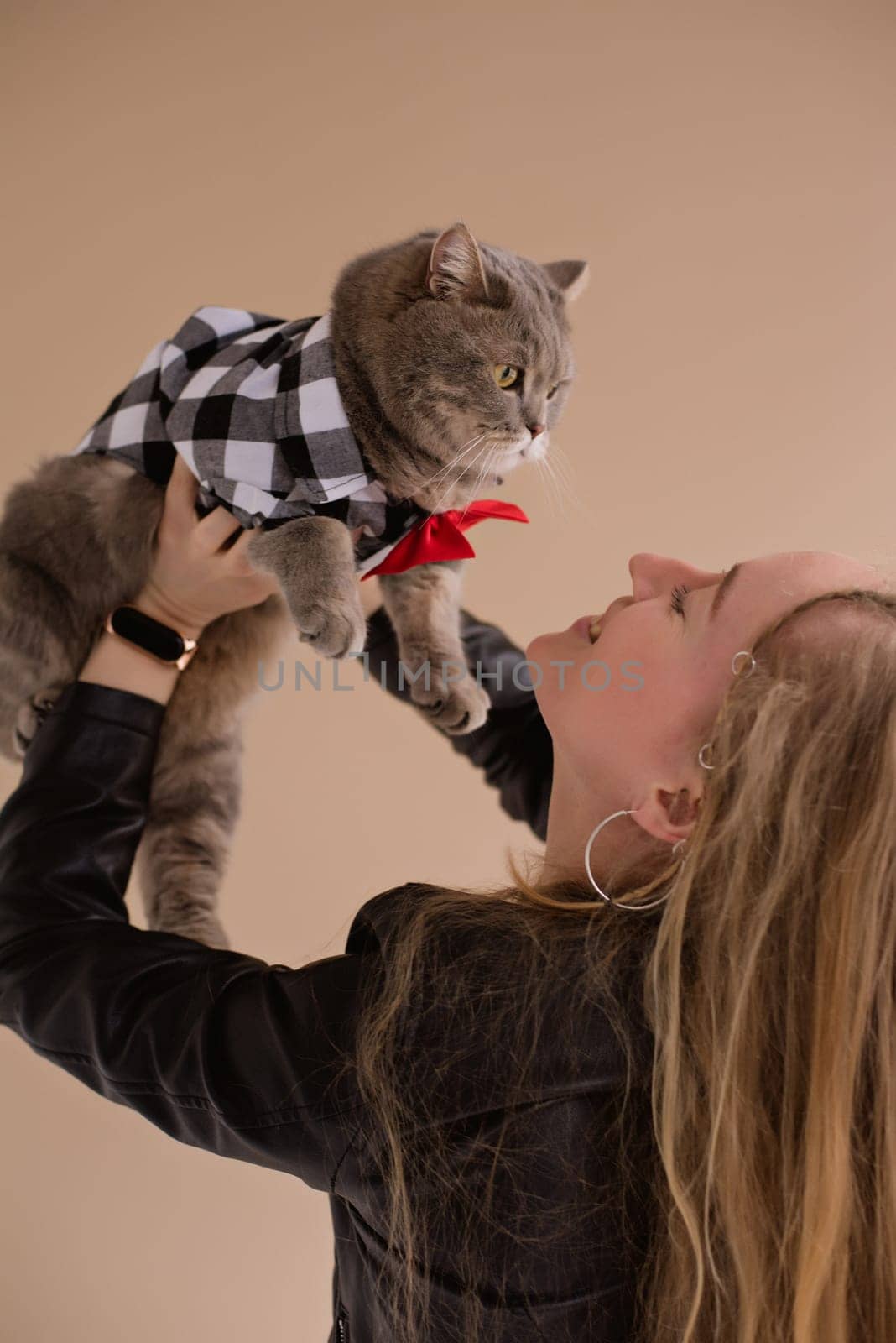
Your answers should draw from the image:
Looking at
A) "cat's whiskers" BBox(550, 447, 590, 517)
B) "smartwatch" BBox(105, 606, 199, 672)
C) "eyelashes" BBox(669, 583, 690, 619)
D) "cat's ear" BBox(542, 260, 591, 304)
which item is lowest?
"smartwatch" BBox(105, 606, 199, 672)

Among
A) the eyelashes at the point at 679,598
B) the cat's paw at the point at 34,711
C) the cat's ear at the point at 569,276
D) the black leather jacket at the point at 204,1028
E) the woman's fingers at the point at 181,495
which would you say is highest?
the cat's ear at the point at 569,276

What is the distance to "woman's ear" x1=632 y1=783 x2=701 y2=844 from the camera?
2.82 ft

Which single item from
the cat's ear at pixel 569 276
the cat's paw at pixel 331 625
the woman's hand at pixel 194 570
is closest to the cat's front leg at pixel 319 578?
the cat's paw at pixel 331 625

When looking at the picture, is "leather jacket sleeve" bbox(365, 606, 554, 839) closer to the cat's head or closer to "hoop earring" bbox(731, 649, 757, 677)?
the cat's head

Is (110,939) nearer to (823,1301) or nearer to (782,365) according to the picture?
(823,1301)

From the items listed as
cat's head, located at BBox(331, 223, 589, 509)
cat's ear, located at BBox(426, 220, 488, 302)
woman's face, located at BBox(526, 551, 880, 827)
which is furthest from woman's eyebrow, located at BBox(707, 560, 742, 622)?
cat's ear, located at BBox(426, 220, 488, 302)

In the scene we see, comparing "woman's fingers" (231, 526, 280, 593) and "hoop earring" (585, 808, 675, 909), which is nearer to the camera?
"hoop earring" (585, 808, 675, 909)

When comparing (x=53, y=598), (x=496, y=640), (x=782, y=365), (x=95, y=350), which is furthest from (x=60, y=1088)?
(x=782, y=365)

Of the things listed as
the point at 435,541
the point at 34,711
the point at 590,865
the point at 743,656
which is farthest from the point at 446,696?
the point at 34,711

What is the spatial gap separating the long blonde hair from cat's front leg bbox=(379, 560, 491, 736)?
0.39 metres

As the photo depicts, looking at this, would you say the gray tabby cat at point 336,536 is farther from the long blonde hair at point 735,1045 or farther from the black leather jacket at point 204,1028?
the long blonde hair at point 735,1045

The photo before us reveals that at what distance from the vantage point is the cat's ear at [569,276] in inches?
48.8

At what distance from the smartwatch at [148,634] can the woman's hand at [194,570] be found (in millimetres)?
43

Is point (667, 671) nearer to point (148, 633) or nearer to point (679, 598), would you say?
point (679, 598)
